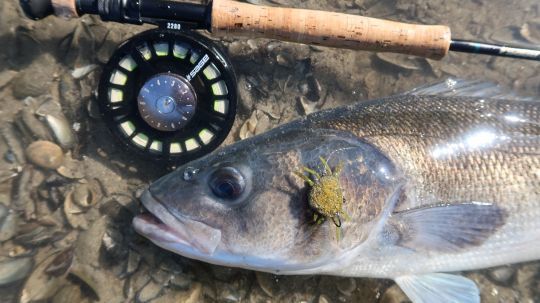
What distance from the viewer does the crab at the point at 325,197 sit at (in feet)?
6.75

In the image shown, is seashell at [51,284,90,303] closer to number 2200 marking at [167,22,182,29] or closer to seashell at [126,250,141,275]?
seashell at [126,250,141,275]

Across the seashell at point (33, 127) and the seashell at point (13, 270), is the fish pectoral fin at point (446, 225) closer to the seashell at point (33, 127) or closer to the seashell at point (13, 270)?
the seashell at point (13, 270)

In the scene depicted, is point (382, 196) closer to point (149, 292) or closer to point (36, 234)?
point (149, 292)

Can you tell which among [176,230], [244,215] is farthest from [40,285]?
[244,215]

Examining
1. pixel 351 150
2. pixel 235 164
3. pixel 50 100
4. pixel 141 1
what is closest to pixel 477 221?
pixel 351 150

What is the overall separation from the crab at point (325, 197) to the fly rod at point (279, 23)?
3.51ft

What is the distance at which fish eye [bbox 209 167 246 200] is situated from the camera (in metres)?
2.14

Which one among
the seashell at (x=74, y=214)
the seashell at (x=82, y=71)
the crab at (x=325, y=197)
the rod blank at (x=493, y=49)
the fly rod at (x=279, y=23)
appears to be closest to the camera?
the crab at (x=325, y=197)

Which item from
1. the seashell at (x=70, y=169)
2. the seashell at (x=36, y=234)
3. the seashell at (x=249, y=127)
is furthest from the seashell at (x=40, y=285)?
the seashell at (x=249, y=127)

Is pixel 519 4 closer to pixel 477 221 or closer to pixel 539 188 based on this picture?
pixel 539 188

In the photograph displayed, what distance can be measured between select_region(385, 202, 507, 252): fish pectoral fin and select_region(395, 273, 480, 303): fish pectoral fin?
0.25 m

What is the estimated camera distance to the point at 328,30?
2742 millimetres

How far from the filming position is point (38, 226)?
2.91 metres

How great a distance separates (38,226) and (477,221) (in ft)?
9.45
